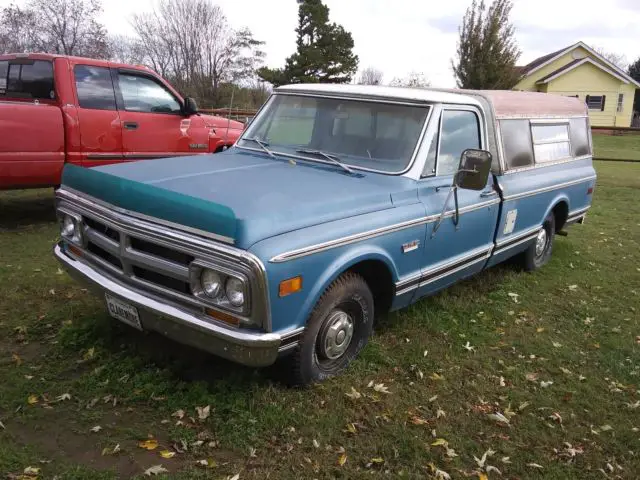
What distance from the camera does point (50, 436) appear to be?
2.95 meters

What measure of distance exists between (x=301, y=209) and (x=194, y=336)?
0.93m

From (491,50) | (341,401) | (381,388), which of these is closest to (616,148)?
(491,50)

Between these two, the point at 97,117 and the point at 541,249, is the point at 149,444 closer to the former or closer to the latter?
the point at 97,117

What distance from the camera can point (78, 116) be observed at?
6.49 metres

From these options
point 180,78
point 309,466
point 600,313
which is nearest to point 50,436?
point 309,466

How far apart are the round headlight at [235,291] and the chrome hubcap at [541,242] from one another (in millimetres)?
4418

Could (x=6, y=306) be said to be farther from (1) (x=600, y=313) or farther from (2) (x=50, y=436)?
(1) (x=600, y=313)

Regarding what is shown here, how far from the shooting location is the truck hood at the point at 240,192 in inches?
111

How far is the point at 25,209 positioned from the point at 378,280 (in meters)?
6.05

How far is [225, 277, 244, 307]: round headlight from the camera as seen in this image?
275cm

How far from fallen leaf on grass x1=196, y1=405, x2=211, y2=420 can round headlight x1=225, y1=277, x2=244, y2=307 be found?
80 cm

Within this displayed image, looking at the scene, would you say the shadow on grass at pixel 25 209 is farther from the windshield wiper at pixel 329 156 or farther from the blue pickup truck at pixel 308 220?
the windshield wiper at pixel 329 156

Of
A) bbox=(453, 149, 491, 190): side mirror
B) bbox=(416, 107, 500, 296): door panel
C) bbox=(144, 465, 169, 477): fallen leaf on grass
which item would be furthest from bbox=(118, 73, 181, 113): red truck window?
bbox=(144, 465, 169, 477): fallen leaf on grass

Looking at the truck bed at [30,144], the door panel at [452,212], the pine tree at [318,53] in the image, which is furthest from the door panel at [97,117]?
the pine tree at [318,53]
